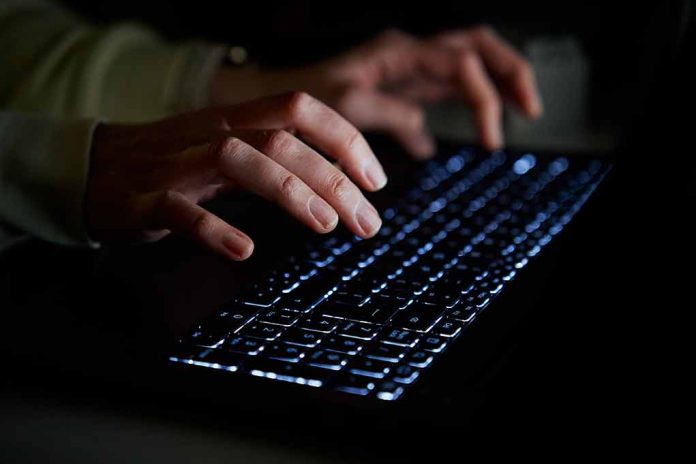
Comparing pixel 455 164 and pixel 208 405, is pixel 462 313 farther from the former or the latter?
pixel 455 164

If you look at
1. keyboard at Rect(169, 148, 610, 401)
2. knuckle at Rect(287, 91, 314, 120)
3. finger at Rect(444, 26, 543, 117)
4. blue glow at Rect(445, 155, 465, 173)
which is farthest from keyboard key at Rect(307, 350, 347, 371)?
finger at Rect(444, 26, 543, 117)

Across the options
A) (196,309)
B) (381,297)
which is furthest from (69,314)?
(381,297)

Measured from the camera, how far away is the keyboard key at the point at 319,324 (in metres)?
0.49

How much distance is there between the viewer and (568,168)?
2.85 feet

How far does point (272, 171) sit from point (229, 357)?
0.16 m

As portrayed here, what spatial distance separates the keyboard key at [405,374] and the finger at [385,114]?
537 mm

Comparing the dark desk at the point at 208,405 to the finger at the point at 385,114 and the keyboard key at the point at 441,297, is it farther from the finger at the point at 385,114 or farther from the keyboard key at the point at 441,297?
the finger at the point at 385,114

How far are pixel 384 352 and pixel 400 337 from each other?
21 mm

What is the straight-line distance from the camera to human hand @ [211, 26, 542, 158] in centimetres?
97

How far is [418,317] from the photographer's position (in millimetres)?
503

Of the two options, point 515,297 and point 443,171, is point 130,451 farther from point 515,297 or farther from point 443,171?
point 443,171

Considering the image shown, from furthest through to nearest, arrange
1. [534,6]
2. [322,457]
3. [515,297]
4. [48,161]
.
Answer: [534,6]
[48,161]
[515,297]
[322,457]

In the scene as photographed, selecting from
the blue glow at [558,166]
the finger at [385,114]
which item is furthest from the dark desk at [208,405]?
the finger at [385,114]

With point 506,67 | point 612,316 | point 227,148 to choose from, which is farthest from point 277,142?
point 506,67
